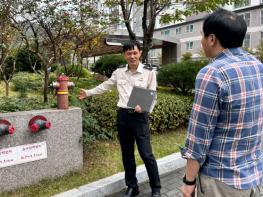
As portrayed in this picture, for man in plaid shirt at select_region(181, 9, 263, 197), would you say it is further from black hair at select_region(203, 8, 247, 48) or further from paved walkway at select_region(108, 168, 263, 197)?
paved walkway at select_region(108, 168, 263, 197)

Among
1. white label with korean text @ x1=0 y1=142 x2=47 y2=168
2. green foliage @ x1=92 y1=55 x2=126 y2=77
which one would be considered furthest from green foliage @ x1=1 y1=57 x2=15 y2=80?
white label with korean text @ x1=0 y1=142 x2=47 y2=168

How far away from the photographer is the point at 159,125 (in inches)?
223

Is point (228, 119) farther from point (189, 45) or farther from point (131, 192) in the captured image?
point (189, 45)

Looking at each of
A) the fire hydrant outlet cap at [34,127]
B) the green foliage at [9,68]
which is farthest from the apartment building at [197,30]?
the fire hydrant outlet cap at [34,127]

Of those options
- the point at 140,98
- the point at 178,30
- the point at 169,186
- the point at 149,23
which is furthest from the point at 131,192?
the point at 178,30

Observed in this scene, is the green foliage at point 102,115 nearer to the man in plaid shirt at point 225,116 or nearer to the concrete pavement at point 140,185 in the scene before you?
the concrete pavement at point 140,185

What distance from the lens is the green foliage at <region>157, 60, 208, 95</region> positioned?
7.50m

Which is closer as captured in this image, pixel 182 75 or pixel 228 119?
pixel 228 119

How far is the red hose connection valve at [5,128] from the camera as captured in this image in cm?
307

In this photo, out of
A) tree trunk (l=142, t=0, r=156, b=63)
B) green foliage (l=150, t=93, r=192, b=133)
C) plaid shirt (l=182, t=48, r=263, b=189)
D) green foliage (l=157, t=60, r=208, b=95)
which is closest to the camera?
plaid shirt (l=182, t=48, r=263, b=189)

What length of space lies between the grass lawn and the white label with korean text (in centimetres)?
34

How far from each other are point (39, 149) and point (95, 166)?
2.99 feet

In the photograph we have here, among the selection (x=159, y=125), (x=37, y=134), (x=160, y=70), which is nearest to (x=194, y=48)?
(x=160, y=70)

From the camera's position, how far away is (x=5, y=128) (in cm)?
309
